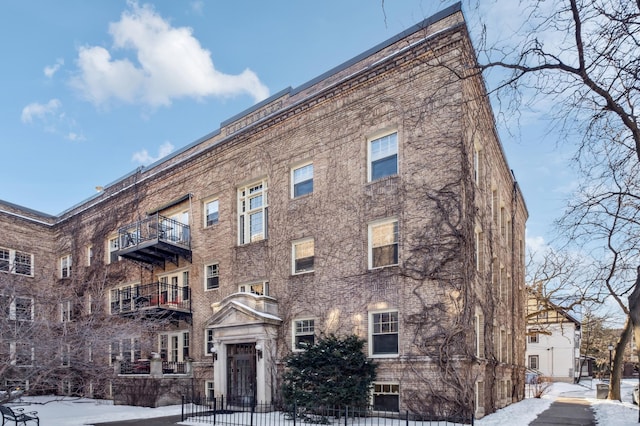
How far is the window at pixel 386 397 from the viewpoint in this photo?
1526 cm

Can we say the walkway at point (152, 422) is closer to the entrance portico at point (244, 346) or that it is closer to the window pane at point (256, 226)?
the entrance portico at point (244, 346)

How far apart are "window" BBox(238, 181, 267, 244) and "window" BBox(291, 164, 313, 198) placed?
1.80 m

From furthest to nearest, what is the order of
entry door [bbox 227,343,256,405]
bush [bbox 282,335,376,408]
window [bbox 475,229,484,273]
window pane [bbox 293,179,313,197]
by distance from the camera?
window pane [bbox 293,179,313,197]
entry door [bbox 227,343,256,405]
window [bbox 475,229,484,273]
bush [bbox 282,335,376,408]

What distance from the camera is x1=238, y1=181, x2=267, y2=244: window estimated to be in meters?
21.2

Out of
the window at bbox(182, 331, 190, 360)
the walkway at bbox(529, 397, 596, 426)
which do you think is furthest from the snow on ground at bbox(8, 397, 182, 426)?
the walkway at bbox(529, 397, 596, 426)

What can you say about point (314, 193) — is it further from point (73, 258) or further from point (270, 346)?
point (73, 258)

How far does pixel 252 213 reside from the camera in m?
21.8

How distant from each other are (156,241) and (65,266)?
14.2 m

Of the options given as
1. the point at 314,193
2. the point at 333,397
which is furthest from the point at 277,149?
the point at 333,397

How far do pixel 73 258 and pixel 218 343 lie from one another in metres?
17.2

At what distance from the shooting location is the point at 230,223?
73.0ft

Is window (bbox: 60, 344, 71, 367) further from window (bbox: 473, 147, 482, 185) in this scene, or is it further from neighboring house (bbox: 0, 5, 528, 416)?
window (bbox: 473, 147, 482, 185)

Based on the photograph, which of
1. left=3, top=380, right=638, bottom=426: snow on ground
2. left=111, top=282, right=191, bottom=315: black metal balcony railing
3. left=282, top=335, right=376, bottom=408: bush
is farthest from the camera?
left=111, top=282, right=191, bottom=315: black metal balcony railing

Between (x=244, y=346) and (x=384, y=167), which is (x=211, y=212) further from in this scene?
(x=384, y=167)
